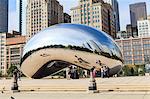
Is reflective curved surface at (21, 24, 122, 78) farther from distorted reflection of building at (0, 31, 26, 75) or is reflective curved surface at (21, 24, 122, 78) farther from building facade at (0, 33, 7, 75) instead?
building facade at (0, 33, 7, 75)

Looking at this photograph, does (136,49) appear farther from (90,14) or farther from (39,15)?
(39,15)

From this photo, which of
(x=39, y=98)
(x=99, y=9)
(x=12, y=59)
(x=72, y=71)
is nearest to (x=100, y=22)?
(x=99, y=9)

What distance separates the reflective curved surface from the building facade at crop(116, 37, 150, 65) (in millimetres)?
118947

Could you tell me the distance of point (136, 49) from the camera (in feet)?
474

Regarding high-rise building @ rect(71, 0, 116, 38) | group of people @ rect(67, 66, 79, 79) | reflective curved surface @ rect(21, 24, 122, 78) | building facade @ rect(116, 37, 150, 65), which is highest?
high-rise building @ rect(71, 0, 116, 38)

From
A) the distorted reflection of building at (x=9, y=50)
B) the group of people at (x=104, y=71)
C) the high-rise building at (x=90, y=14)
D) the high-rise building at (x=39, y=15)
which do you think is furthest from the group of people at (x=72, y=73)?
the distorted reflection of building at (x=9, y=50)

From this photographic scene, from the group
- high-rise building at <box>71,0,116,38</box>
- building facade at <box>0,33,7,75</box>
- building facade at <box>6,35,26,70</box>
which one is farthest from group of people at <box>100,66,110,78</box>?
building facade at <box>0,33,7,75</box>

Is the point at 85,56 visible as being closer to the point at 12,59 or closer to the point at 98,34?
the point at 98,34

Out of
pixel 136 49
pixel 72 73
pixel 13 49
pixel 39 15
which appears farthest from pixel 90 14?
pixel 72 73

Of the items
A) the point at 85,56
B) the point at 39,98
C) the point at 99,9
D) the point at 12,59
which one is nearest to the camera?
the point at 39,98

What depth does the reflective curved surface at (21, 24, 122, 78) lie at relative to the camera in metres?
25.6

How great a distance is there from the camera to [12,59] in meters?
157

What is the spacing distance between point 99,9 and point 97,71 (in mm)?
115593

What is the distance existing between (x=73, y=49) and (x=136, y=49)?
407 feet
